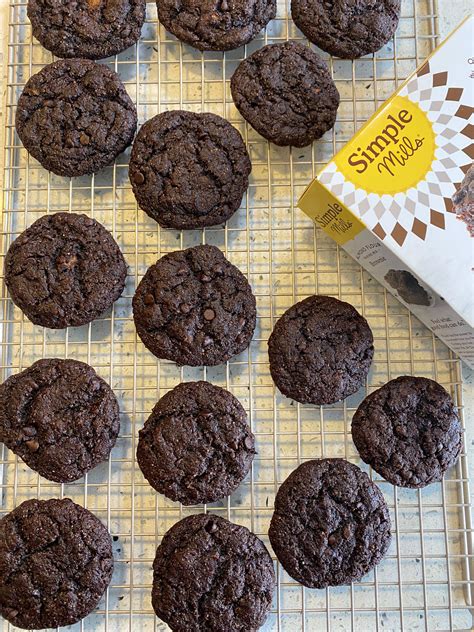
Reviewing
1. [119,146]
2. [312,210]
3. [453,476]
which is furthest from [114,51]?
[453,476]

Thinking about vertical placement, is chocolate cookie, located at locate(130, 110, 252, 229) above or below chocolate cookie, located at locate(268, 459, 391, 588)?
above

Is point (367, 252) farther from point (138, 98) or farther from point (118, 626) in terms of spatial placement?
point (118, 626)

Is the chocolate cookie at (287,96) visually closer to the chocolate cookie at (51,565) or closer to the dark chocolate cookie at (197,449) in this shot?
the dark chocolate cookie at (197,449)

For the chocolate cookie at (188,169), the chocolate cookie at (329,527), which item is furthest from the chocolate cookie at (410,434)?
the chocolate cookie at (188,169)

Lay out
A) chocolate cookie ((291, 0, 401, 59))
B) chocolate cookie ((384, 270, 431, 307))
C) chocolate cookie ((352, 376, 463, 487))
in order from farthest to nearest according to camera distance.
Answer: chocolate cookie ((291, 0, 401, 59)) → chocolate cookie ((352, 376, 463, 487)) → chocolate cookie ((384, 270, 431, 307))

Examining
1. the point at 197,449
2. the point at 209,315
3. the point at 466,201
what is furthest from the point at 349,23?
the point at 197,449

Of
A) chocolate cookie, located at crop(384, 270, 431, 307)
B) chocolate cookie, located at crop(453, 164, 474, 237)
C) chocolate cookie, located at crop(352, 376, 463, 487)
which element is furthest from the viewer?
chocolate cookie, located at crop(352, 376, 463, 487)

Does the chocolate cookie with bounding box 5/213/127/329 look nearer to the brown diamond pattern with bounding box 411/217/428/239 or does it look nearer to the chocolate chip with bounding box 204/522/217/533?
the chocolate chip with bounding box 204/522/217/533

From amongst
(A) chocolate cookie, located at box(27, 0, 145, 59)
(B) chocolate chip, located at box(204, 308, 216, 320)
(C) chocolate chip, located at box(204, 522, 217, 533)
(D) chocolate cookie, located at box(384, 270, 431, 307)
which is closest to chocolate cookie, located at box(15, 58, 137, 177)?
(A) chocolate cookie, located at box(27, 0, 145, 59)
